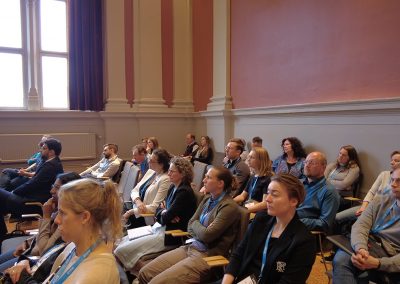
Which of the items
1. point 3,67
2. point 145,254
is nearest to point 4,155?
point 3,67

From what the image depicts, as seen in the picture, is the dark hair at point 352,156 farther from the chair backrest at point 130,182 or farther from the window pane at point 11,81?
the window pane at point 11,81

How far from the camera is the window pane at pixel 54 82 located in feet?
23.3

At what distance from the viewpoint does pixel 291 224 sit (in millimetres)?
1835

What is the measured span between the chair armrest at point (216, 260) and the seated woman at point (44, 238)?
101cm

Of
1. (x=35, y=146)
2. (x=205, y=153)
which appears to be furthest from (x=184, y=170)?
(x=35, y=146)

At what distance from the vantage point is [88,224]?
146 cm

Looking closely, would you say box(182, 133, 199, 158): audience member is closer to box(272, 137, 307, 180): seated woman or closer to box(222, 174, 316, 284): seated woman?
box(272, 137, 307, 180): seated woman

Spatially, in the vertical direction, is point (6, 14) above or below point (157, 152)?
above

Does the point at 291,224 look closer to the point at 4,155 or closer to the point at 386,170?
the point at 386,170

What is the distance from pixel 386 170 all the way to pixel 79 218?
3.47m

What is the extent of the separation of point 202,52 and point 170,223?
5.32 m

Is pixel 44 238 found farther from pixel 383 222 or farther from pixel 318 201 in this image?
pixel 383 222

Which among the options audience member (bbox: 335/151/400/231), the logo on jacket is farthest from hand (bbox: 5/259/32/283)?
audience member (bbox: 335/151/400/231)

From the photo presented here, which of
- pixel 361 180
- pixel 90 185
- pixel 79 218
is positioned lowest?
pixel 361 180
